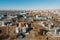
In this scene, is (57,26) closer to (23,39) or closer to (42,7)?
(42,7)

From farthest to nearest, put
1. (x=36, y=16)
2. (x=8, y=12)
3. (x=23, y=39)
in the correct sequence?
1. (x=36, y=16)
2. (x=8, y=12)
3. (x=23, y=39)

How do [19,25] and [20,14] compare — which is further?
[20,14]

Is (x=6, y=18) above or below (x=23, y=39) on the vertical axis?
above

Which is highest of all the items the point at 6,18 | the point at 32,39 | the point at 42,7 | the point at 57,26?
the point at 42,7

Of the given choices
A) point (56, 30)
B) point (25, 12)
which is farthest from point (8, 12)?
point (56, 30)

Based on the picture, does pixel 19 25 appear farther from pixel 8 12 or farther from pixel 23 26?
pixel 8 12

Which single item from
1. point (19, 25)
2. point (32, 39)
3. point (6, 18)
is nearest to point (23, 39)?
point (32, 39)

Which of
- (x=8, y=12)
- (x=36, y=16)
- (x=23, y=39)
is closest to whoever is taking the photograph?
(x=23, y=39)
